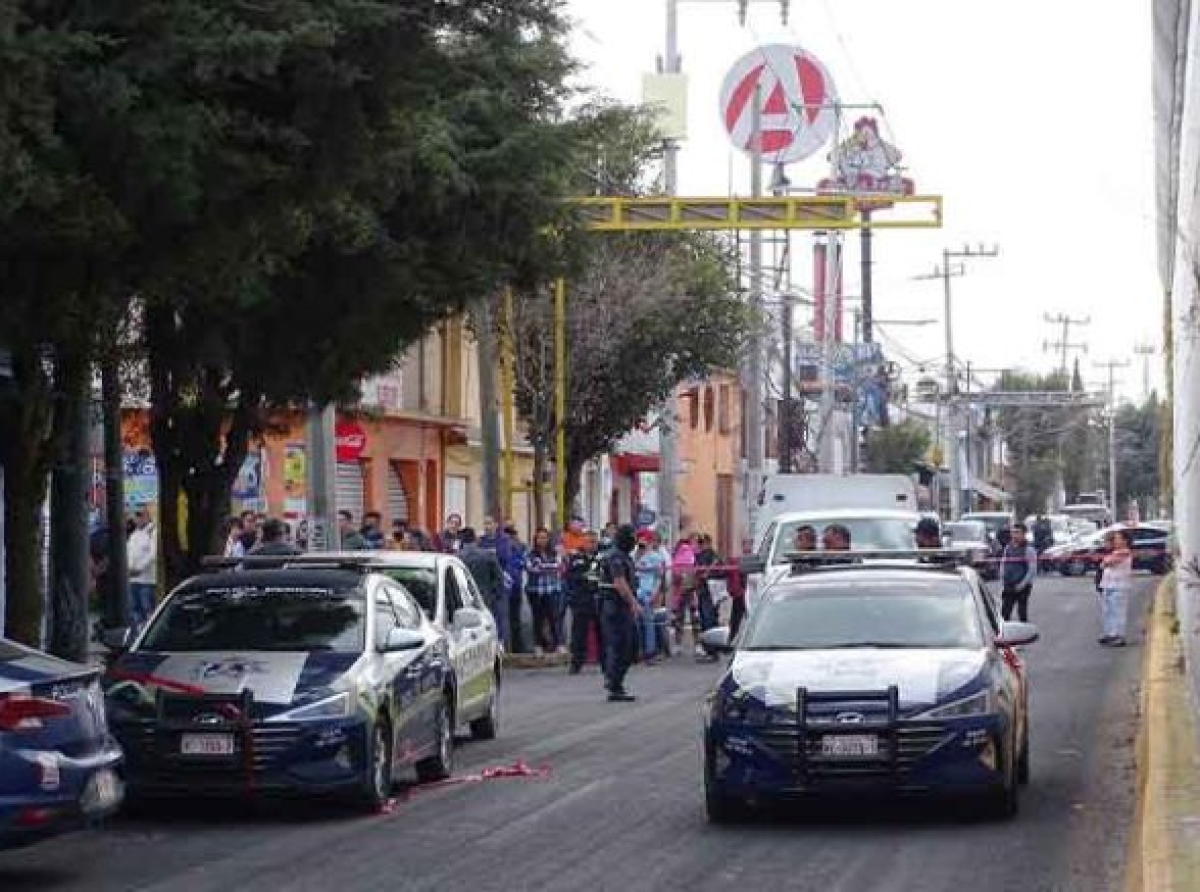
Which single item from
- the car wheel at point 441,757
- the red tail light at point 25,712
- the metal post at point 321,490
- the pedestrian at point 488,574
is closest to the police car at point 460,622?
the car wheel at point 441,757

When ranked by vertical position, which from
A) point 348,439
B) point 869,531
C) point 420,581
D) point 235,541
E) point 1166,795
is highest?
point 348,439

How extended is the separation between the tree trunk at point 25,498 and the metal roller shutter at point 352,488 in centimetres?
2586

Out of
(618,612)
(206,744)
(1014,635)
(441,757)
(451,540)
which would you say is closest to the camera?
(206,744)

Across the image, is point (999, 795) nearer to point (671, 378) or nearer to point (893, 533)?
point (893, 533)

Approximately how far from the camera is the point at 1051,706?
22.8 meters

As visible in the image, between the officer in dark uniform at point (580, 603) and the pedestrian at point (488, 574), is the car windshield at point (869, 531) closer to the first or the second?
the officer in dark uniform at point (580, 603)

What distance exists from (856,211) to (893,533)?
3894 millimetres

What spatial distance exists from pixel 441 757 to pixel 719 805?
341cm

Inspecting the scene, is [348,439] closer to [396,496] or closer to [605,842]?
[396,496]

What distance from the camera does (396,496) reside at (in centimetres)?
4775

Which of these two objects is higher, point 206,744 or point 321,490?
point 321,490

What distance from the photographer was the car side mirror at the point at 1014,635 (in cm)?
1519

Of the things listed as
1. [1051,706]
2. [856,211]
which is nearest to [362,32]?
[1051,706]

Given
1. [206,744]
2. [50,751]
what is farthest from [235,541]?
[50,751]
